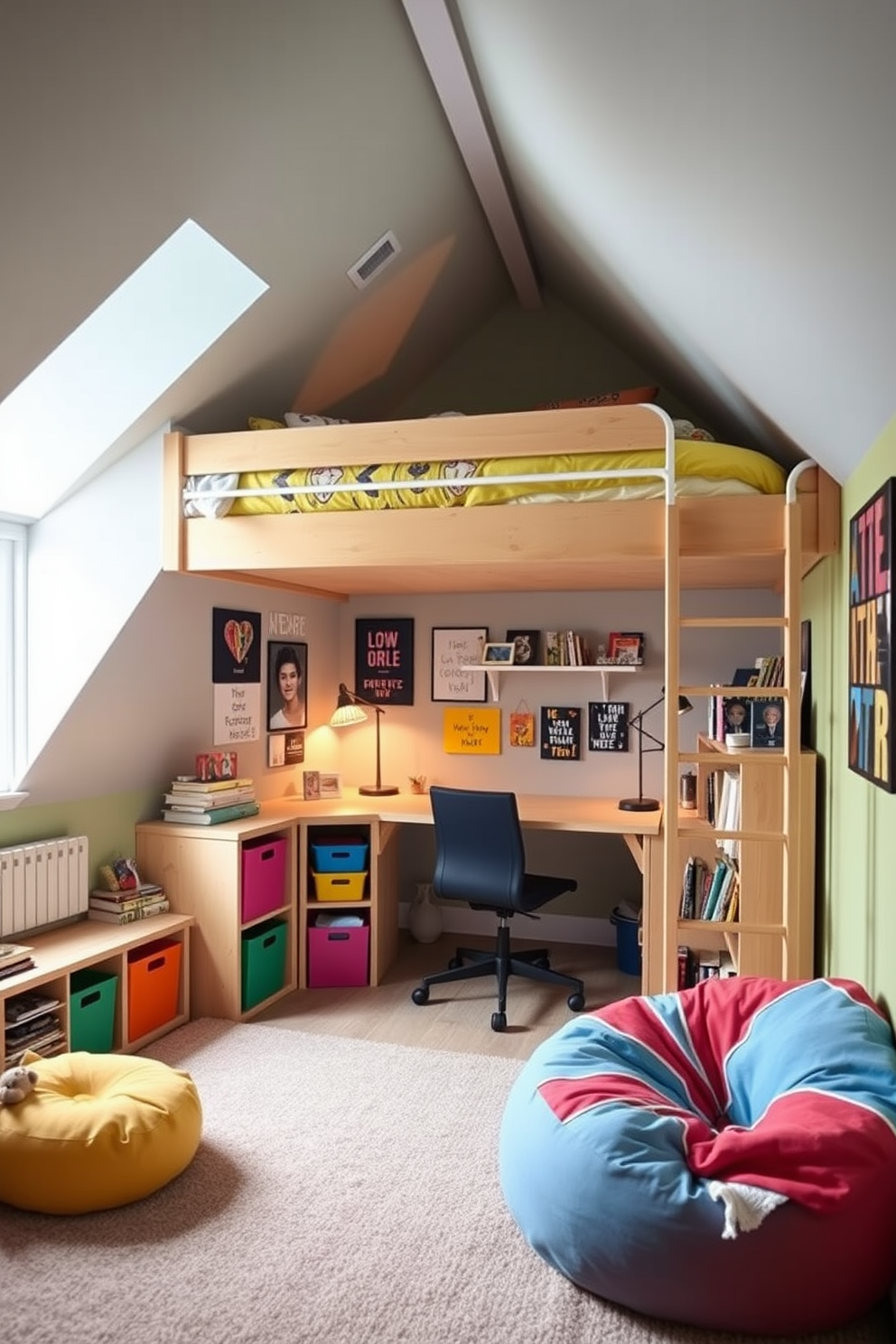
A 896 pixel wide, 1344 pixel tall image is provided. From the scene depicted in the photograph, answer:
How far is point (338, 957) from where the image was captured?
154 inches

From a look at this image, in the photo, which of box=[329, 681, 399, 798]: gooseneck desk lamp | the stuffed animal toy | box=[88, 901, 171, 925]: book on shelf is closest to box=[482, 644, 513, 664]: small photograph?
box=[329, 681, 399, 798]: gooseneck desk lamp

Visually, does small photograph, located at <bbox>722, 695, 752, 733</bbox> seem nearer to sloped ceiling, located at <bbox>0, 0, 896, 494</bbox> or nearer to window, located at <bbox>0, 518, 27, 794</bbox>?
sloped ceiling, located at <bbox>0, 0, 896, 494</bbox>

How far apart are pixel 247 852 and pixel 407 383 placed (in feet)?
8.04

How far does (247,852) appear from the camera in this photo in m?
3.54

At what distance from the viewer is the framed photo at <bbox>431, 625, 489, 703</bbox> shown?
462cm

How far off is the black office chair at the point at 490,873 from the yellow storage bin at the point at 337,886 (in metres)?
0.43

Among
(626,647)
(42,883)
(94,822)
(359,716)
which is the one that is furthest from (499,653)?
(42,883)

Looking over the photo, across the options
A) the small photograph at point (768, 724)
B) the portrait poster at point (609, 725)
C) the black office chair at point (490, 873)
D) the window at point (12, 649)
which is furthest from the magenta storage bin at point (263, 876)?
the small photograph at point (768, 724)

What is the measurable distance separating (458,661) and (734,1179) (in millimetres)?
3105

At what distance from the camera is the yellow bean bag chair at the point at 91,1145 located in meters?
2.15

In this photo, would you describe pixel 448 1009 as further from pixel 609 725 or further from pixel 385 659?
pixel 385 659

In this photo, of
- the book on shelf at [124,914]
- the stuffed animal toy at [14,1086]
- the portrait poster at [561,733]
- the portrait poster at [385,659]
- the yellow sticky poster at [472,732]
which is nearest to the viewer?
the stuffed animal toy at [14,1086]

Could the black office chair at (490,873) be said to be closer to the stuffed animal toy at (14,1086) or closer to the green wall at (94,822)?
the green wall at (94,822)

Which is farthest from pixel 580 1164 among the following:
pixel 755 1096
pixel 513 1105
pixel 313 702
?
pixel 313 702
